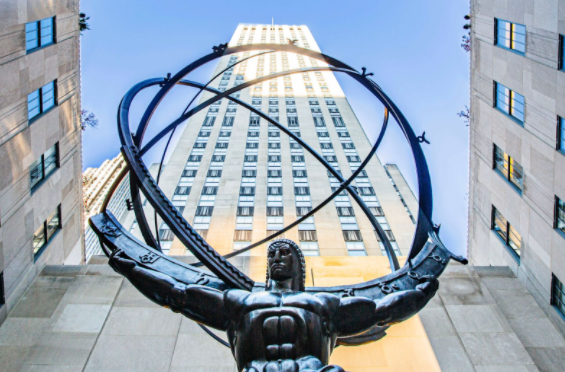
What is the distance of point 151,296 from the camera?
624 centimetres

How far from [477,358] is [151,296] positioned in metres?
7.44

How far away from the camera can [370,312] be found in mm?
6160

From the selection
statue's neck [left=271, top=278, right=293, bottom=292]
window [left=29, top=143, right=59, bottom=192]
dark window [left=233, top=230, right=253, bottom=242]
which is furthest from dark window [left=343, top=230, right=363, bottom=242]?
statue's neck [left=271, top=278, right=293, bottom=292]

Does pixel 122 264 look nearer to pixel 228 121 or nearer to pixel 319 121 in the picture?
pixel 228 121

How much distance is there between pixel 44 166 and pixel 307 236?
14819mm

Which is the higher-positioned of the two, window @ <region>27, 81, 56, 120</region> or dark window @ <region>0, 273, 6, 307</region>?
window @ <region>27, 81, 56, 120</region>

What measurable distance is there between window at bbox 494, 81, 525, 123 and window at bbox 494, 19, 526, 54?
132cm

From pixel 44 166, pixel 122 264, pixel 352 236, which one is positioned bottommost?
pixel 352 236

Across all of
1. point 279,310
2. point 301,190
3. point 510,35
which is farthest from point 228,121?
point 279,310

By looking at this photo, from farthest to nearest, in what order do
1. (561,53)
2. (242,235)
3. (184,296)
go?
(242,235), (561,53), (184,296)

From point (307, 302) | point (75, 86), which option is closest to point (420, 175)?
point (307, 302)

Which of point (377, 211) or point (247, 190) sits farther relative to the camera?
point (247, 190)

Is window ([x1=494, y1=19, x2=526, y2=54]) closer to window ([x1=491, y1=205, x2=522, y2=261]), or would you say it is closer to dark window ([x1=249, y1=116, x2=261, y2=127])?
window ([x1=491, y1=205, x2=522, y2=261])

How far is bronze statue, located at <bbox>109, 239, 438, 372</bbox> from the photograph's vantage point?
5574 mm
